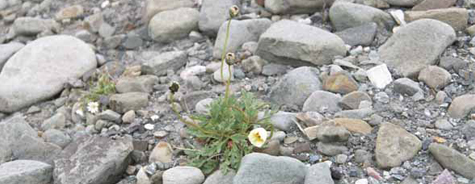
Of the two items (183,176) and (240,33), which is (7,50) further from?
(183,176)

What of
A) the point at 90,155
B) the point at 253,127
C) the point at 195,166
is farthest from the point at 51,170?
the point at 253,127

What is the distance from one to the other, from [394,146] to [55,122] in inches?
98.4

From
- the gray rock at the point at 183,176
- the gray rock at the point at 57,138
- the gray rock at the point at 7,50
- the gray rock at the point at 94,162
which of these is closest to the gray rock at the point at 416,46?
the gray rock at the point at 183,176

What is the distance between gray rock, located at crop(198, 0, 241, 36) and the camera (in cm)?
510

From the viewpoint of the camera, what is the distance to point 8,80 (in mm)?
4867

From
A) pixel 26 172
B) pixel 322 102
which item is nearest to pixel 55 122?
pixel 26 172

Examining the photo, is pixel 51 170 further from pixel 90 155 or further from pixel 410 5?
pixel 410 5

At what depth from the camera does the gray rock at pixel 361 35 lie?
4.48 metres

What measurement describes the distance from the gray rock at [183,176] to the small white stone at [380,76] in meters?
1.36

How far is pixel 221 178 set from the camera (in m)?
3.46

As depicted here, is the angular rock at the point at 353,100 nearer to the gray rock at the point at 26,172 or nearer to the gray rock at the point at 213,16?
the gray rock at the point at 213,16

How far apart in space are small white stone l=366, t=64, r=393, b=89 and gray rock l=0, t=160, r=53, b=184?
7.21 feet

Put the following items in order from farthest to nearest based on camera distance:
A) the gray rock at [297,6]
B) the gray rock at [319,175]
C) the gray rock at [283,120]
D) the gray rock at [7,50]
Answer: the gray rock at [7,50], the gray rock at [297,6], the gray rock at [283,120], the gray rock at [319,175]

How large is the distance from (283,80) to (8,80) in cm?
230
